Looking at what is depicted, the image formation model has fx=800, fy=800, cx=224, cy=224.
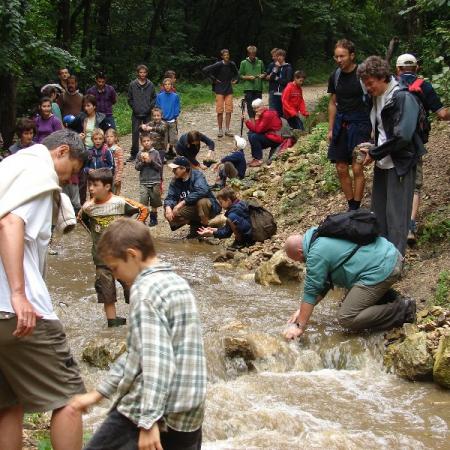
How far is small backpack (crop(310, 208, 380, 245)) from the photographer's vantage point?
701 centimetres

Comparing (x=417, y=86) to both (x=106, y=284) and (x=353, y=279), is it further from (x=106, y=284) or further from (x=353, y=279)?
(x=106, y=284)

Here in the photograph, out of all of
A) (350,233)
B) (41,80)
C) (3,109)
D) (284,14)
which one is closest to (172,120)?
(3,109)

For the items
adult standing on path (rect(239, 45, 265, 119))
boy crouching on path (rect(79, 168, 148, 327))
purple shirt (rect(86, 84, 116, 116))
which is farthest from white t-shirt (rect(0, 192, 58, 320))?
adult standing on path (rect(239, 45, 265, 119))

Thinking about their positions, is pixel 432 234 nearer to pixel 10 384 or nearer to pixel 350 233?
pixel 350 233

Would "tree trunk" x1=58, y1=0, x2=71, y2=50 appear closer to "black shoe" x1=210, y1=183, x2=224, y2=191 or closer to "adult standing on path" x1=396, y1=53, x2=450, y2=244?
"black shoe" x1=210, y1=183, x2=224, y2=191

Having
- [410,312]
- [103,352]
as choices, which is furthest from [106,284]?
[410,312]

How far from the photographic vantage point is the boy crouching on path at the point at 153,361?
10.5ft

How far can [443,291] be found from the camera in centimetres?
771

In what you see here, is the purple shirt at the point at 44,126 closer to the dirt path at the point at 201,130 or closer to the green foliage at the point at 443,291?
the dirt path at the point at 201,130

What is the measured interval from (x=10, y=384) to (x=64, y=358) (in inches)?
11.5

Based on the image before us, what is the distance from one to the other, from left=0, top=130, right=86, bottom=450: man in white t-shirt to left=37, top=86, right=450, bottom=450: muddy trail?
1.67 metres

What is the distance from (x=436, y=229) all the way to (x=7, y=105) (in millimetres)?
10391

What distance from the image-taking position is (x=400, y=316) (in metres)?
7.32

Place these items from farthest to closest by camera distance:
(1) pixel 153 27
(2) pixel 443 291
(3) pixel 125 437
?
(1) pixel 153 27 < (2) pixel 443 291 < (3) pixel 125 437
